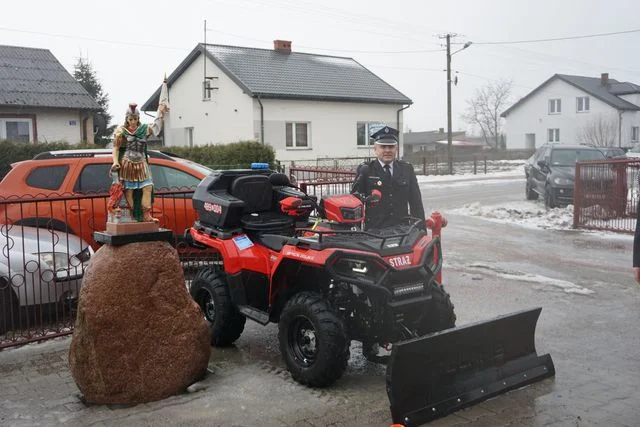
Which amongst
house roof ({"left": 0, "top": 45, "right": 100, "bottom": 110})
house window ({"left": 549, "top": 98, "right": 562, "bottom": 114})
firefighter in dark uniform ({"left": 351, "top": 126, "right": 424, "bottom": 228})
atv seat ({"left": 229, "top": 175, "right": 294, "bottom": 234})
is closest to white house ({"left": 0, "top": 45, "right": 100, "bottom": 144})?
house roof ({"left": 0, "top": 45, "right": 100, "bottom": 110})

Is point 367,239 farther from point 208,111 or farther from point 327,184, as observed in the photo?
point 208,111

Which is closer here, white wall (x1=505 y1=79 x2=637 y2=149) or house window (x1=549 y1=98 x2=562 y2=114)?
white wall (x1=505 y1=79 x2=637 y2=149)

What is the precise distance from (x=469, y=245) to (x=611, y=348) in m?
5.99

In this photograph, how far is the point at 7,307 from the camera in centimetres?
666

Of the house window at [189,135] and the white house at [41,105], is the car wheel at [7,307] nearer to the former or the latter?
the white house at [41,105]

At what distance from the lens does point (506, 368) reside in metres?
4.96

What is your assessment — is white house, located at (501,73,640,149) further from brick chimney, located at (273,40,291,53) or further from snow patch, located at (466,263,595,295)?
snow patch, located at (466,263,595,295)

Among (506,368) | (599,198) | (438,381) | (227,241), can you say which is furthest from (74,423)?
(599,198)

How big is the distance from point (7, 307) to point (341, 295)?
144 inches

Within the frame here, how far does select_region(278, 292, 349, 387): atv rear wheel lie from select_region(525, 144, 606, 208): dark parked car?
12.9 meters

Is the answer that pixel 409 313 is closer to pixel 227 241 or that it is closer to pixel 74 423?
pixel 227 241

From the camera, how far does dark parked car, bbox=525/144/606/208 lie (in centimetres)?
1652

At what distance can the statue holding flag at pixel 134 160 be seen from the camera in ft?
16.6

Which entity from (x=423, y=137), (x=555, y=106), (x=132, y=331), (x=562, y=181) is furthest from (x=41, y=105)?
(x=423, y=137)
